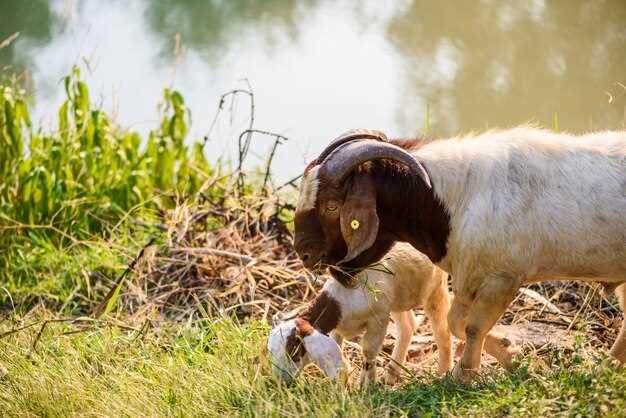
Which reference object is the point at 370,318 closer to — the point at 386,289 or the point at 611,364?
the point at 386,289

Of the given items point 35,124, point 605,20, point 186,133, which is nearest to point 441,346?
point 186,133

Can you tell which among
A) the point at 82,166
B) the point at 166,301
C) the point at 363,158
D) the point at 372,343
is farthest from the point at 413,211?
the point at 82,166

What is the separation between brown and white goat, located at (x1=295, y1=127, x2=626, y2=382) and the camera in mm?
6234

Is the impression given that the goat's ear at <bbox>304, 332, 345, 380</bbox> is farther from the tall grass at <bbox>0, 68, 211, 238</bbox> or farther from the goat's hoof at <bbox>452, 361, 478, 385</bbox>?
the tall grass at <bbox>0, 68, 211, 238</bbox>

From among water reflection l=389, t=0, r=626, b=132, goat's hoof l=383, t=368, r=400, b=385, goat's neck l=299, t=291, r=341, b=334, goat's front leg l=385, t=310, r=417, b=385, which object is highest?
water reflection l=389, t=0, r=626, b=132

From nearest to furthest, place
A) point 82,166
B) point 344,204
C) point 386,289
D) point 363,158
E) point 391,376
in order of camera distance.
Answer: point 363,158 < point 344,204 < point 386,289 < point 391,376 < point 82,166

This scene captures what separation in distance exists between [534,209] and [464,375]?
3.55ft

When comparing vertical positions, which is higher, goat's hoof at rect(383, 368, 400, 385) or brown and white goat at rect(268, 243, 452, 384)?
brown and white goat at rect(268, 243, 452, 384)

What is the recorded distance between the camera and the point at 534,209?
6.27 metres

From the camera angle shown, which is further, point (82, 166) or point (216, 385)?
point (82, 166)

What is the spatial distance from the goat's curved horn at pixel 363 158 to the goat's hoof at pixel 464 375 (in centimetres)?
115

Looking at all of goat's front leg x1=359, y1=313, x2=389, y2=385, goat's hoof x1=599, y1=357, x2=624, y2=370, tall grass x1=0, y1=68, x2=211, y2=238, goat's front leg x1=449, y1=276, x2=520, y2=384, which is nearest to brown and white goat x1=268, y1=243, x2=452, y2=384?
goat's front leg x1=359, y1=313, x2=389, y2=385

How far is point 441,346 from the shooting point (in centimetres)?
726

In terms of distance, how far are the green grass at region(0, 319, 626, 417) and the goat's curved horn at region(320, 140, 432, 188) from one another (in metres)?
1.24
